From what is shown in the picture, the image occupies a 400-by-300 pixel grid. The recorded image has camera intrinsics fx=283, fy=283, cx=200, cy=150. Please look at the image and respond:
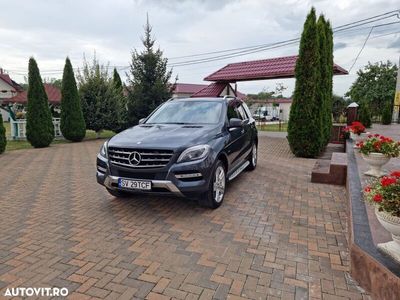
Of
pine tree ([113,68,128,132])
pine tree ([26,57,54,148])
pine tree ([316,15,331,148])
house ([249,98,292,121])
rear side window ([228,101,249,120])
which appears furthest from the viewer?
house ([249,98,292,121])

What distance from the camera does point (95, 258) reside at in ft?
9.38

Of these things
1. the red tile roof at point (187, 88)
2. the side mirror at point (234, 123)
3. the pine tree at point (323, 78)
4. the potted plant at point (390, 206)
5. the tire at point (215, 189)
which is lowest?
the tire at point (215, 189)

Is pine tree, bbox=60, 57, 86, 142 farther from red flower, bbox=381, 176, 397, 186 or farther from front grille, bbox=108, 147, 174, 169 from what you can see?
red flower, bbox=381, 176, 397, 186

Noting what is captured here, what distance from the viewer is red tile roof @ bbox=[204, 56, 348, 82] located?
12828 mm

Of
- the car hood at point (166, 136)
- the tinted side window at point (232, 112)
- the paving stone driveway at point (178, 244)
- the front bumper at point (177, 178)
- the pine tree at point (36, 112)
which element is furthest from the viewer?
the pine tree at point (36, 112)

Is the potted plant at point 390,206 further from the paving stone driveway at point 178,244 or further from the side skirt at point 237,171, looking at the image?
the side skirt at point 237,171

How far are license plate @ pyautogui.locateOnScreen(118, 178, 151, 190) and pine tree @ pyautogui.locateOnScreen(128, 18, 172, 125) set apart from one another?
10.9 meters

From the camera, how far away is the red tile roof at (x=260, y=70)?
12.8 m

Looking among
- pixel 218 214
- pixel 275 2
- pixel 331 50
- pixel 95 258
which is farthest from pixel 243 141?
pixel 275 2

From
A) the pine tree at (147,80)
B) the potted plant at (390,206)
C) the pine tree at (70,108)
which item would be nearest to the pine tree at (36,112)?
the pine tree at (70,108)

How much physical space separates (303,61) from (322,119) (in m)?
1.85

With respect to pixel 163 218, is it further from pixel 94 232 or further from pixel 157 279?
pixel 157 279

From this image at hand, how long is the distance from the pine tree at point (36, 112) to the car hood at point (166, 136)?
28.1 feet

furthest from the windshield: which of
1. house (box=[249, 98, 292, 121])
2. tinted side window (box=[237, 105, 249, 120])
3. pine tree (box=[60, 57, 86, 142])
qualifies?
house (box=[249, 98, 292, 121])
